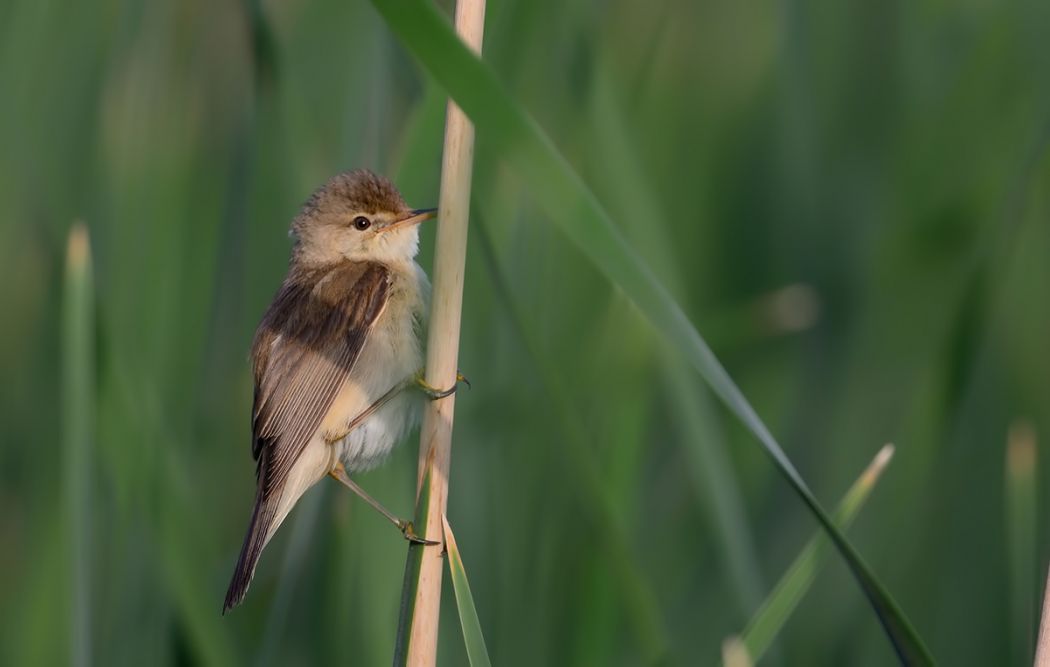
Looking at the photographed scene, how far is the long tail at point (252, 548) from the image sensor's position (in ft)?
7.93

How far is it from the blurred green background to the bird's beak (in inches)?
6.2

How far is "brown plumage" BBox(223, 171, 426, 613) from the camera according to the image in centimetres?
274

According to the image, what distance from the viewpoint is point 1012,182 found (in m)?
2.73

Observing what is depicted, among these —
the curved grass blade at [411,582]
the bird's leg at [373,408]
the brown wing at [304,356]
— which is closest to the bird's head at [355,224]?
the brown wing at [304,356]

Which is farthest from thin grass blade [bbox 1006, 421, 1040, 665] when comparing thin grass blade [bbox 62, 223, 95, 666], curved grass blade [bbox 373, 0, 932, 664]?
thin grass blade [bbox 62, 223, 95, 666]

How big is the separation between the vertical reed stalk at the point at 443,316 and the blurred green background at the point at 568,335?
7 centimetres

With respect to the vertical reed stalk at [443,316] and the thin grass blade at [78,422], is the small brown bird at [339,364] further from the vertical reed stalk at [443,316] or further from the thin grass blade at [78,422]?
the vertical reed stalk at [443,316]

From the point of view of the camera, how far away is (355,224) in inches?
126

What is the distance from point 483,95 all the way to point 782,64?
2045 mm

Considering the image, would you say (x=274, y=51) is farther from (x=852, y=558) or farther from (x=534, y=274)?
(x=852, y=558)

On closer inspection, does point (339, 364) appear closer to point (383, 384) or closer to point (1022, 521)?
point (383, 384)

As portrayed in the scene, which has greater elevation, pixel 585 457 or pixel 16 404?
pixel 16 404

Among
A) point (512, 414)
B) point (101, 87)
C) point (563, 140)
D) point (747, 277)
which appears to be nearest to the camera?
point (512, 414)

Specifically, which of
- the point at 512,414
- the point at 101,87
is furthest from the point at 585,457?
the point at 101,87
